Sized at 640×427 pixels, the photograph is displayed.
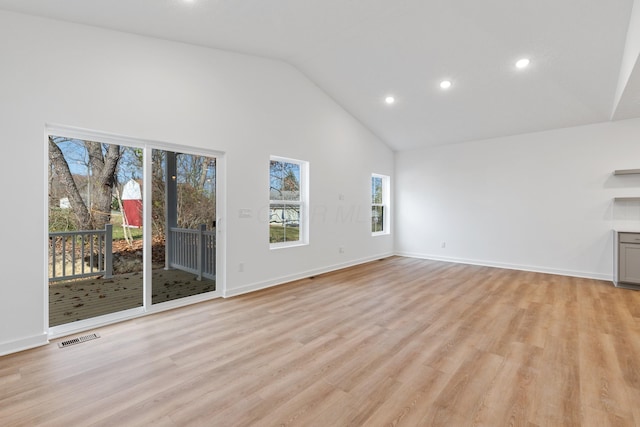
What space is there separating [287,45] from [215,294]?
3460 millimetres

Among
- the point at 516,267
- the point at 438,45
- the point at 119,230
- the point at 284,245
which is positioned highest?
the point at 438,45

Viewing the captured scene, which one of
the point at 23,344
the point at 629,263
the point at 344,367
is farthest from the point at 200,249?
the point at 629,263

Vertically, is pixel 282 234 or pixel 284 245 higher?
pixel 282 234

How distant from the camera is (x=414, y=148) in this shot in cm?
704

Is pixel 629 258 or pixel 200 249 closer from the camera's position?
pixel 200 249

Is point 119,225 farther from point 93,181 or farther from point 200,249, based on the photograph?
point 200,249

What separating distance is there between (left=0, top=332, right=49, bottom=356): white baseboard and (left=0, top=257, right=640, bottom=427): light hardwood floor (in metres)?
0.08

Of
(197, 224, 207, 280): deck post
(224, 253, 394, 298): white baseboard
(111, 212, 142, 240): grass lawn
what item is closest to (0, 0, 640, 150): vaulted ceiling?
(111, 212, 142, 240): grass lawn

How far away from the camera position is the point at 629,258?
439 centimetres

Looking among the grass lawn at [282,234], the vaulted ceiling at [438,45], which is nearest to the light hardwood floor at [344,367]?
the grass lawn at [282,234]

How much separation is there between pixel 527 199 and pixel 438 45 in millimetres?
3608

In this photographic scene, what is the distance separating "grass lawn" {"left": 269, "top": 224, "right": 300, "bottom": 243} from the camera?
4.59m

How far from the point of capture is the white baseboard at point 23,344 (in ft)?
7.74

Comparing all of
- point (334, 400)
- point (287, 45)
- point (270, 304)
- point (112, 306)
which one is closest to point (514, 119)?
point (287, 45)
